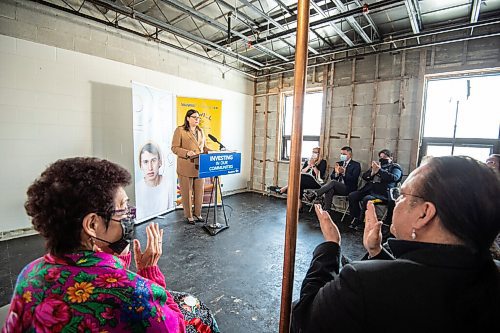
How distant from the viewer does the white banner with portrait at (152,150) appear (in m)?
3.45

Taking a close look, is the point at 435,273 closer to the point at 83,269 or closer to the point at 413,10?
the point at 83,269

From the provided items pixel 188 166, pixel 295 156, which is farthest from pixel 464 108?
pixel 295 156

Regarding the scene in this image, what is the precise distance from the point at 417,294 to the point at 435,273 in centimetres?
7

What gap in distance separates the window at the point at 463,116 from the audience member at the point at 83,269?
398 cm

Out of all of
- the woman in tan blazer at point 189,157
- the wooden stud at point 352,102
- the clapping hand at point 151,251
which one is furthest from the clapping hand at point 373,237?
the wooden stud at point 352,102

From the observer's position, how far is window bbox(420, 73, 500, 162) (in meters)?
3.50

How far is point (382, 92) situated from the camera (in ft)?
14.1

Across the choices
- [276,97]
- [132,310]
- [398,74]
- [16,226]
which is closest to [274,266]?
[132,310]

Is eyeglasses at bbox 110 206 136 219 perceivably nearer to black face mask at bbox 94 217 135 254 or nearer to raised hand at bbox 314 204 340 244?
black face mask at bbox 94 217 135 254

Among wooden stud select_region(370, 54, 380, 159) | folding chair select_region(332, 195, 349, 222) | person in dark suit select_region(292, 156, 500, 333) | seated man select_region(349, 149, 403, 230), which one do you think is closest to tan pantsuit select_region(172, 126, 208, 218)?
seated man select_region(349, 149, 403, 230)

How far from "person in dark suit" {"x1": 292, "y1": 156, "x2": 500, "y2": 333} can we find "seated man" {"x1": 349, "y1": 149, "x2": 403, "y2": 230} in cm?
340

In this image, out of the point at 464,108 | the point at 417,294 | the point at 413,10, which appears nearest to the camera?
the point at 417,294

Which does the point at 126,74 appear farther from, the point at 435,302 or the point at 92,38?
the point at 435,302

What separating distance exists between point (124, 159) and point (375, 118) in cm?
442
